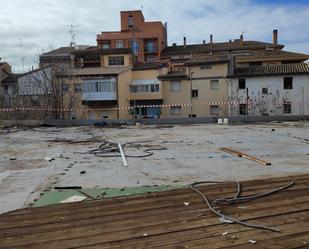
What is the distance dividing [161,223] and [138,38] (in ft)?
216

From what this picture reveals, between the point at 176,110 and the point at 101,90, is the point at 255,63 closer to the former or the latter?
the point at 176,110

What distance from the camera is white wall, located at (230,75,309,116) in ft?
125

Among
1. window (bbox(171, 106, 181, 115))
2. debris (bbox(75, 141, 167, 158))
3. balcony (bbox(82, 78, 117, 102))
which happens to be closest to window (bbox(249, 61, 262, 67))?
window (bbox(171, 106, 181, 115))

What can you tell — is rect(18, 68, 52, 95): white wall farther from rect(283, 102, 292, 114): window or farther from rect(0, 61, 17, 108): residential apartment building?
rect(283, 102, 292, 114): window

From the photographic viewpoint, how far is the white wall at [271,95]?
38.1 meters

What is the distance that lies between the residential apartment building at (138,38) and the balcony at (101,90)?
85.8ft

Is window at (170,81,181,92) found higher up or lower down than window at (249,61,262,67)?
lower down

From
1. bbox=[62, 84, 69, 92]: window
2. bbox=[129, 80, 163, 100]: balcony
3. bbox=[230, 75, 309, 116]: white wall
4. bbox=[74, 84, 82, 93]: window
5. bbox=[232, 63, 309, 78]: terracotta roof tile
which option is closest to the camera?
bbox=[62, 84, 69, 92]: window

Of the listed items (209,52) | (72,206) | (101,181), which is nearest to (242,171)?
(101,181)

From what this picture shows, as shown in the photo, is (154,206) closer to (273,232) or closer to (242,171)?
(273,232)

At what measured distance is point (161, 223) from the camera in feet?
11.8

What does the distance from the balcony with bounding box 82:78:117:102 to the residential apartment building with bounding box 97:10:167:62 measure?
26147 mm

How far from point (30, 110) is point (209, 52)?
132ft

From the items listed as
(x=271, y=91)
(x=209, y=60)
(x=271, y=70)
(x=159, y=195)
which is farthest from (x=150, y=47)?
(x=159, y=195)
